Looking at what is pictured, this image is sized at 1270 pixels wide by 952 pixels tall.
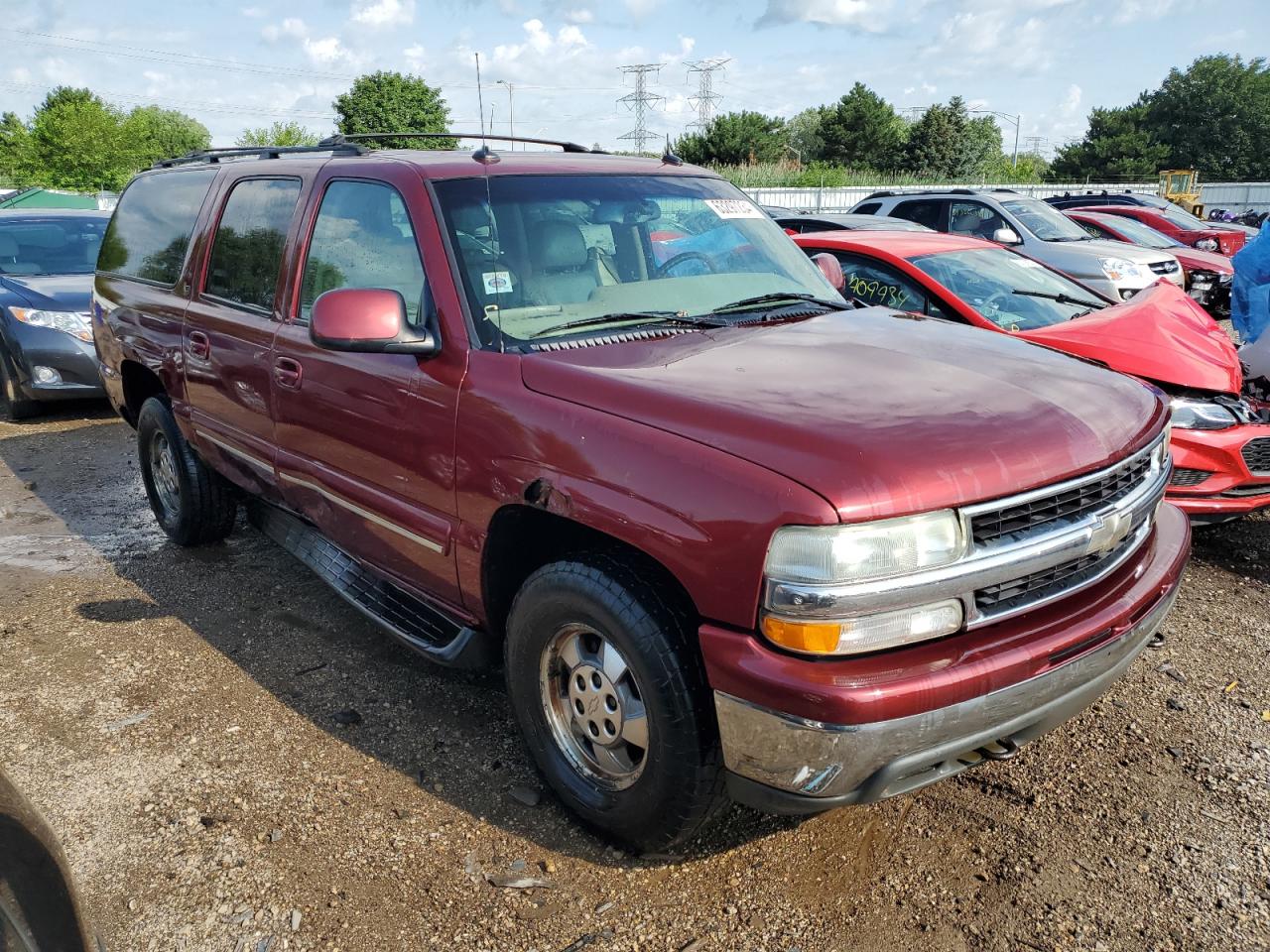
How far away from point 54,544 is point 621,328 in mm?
4081

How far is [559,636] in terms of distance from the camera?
2.71m

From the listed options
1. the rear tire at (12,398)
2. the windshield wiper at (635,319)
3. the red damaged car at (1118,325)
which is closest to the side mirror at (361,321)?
the windshield wiper at (635,319)

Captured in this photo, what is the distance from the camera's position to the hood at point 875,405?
2139 mm

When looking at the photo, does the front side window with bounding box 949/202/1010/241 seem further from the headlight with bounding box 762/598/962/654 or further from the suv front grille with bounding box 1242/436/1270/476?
the headlight with bounding box 762/598/962/654

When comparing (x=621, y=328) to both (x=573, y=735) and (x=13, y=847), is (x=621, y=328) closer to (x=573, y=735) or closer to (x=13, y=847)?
(x=573, y=735)

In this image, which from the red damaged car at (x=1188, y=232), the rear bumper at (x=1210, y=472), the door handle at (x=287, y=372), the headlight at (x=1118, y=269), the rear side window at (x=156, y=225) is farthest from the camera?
the red damaged car at (x=1188, y=232)

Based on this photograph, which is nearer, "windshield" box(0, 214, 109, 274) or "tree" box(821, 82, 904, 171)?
"windshield" box(0, 214, 109, 274)


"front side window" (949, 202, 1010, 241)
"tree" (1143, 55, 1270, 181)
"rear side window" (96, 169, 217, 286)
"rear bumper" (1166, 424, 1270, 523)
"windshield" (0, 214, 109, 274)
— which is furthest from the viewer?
"tree" (1143, 55, 1270, 181)

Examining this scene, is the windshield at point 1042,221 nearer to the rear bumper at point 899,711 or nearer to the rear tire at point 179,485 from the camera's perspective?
the rear tire at point 179,485

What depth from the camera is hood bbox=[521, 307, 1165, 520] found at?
214 cm

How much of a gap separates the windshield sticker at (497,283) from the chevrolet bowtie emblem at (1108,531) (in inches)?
70.7

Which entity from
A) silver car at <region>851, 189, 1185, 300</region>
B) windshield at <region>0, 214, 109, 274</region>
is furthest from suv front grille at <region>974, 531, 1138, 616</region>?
windshield at <region>0, 214, 109, 274</region>

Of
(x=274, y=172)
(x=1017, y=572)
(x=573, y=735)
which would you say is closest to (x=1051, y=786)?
(x=1017, y=572)

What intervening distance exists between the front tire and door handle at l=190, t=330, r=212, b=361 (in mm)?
2276
